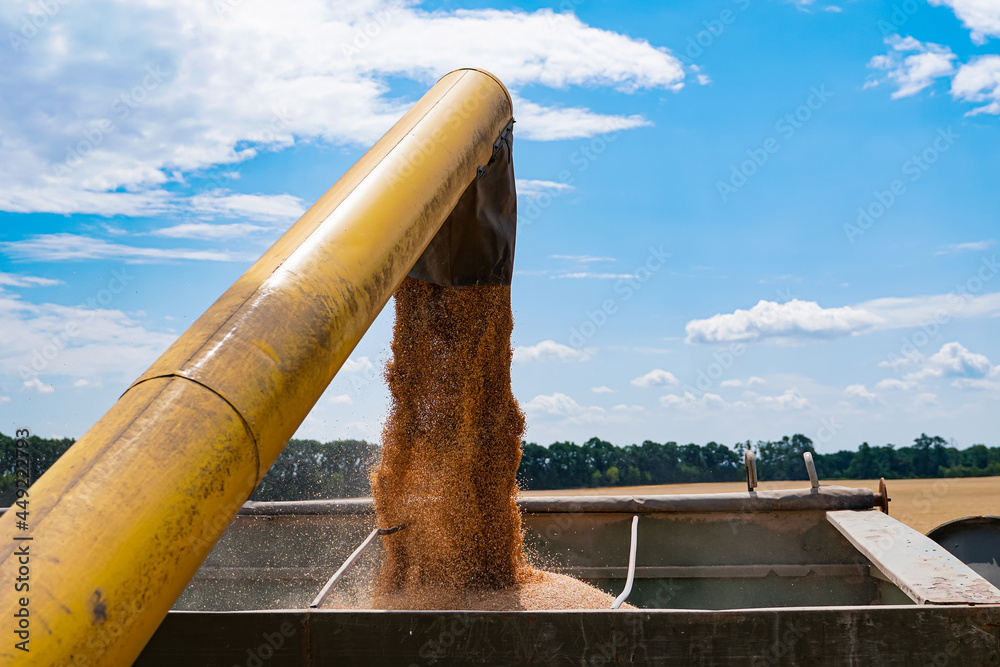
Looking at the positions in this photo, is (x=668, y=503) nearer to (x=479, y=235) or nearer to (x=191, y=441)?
(x=479, y=235)

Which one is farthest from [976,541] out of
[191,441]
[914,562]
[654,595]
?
[191,441]

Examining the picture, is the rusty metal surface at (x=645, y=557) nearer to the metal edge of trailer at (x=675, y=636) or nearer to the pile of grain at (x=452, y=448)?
the pile of grain at (x=452, y=448)

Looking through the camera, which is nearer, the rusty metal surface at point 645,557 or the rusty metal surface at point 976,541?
the rusty metal surface at point 976,541

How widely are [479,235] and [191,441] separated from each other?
8.07 feet

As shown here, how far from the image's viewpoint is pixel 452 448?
4.35m

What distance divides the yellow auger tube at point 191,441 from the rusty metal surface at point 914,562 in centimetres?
251

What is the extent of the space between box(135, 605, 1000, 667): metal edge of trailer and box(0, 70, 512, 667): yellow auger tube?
101cm

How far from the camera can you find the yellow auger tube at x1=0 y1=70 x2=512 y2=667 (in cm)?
162

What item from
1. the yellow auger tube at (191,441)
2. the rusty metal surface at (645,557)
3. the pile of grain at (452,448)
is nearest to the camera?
the yellow auger tube at (191,441)

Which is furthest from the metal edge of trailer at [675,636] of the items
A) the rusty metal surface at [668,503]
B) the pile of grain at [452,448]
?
the rusty metal surface at [668,503]

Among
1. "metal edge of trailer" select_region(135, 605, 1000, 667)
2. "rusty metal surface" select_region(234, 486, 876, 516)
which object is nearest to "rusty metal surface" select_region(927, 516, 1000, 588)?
"rusty metal surface" select_region(234, 486, 876, 516)

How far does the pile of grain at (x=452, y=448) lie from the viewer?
4.27 metres

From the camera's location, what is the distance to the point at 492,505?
4367mm

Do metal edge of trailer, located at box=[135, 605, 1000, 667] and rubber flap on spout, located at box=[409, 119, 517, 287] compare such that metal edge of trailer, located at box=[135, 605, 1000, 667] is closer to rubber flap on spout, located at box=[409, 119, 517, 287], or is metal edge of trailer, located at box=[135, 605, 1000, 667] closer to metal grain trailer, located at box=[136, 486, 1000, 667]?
metal grain trailer, located at box=[136, 486, 1000, 667]
